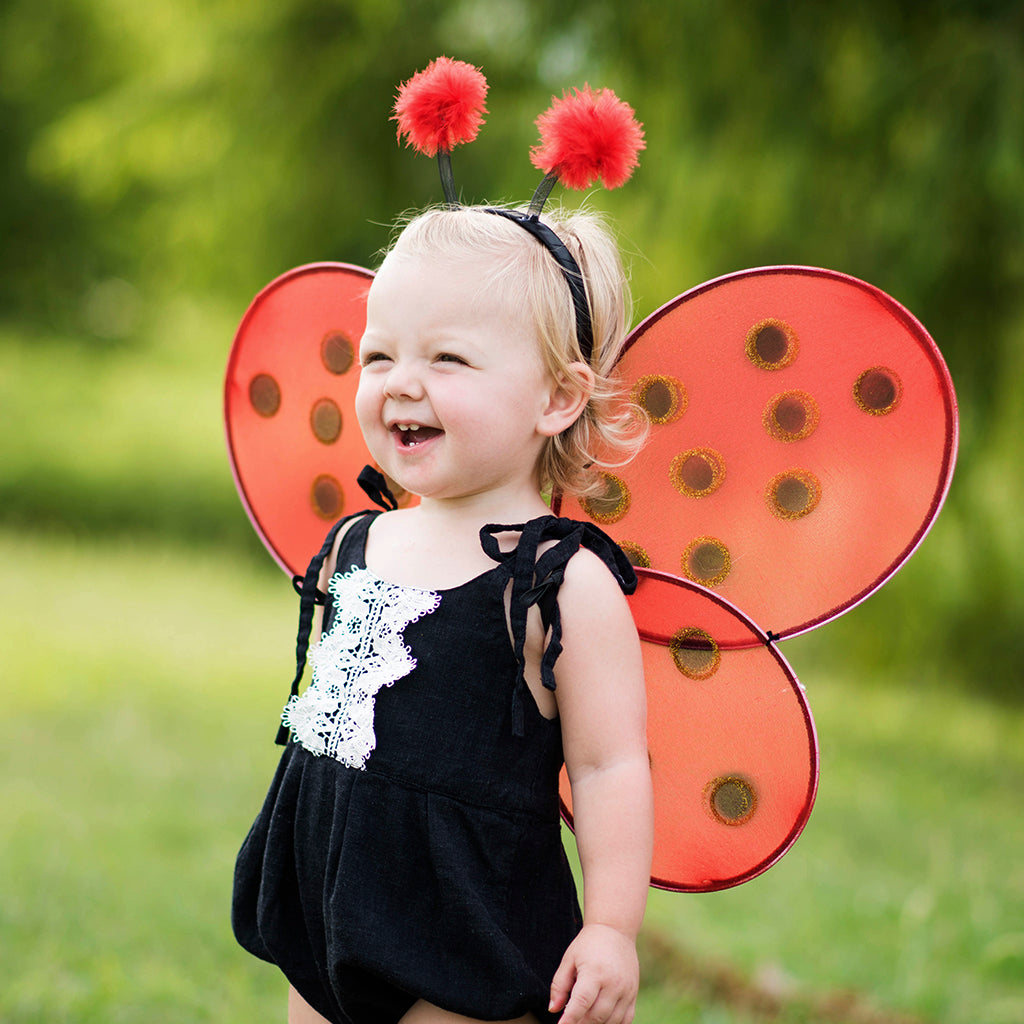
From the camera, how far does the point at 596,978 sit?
121 cm

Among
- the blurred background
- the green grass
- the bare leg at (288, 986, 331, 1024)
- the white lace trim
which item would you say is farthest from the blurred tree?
the bare leg at (288, 986, 331, 1024)

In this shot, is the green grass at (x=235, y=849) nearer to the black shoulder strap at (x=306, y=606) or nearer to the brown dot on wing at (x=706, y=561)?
the black shoulder strap at (x=306, y=606)

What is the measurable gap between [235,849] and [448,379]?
8.18ft

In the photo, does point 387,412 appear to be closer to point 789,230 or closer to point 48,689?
point 789,230

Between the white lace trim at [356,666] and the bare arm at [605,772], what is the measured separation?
177mm

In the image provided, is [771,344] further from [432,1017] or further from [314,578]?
[432,1017]

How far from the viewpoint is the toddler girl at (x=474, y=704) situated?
1256 millimetres

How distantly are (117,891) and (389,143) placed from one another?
10.9 feet

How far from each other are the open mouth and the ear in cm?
13

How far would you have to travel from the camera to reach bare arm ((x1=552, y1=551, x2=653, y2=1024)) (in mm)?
1229

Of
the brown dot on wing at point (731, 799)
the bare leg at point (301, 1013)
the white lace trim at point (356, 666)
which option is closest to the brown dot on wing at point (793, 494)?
the brown dot on wing at point (731, 799)

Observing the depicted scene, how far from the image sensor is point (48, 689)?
4.78m

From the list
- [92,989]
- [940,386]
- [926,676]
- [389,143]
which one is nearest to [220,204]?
[389,143]

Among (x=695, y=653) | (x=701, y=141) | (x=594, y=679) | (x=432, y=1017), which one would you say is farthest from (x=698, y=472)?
(x=701, y=141)
